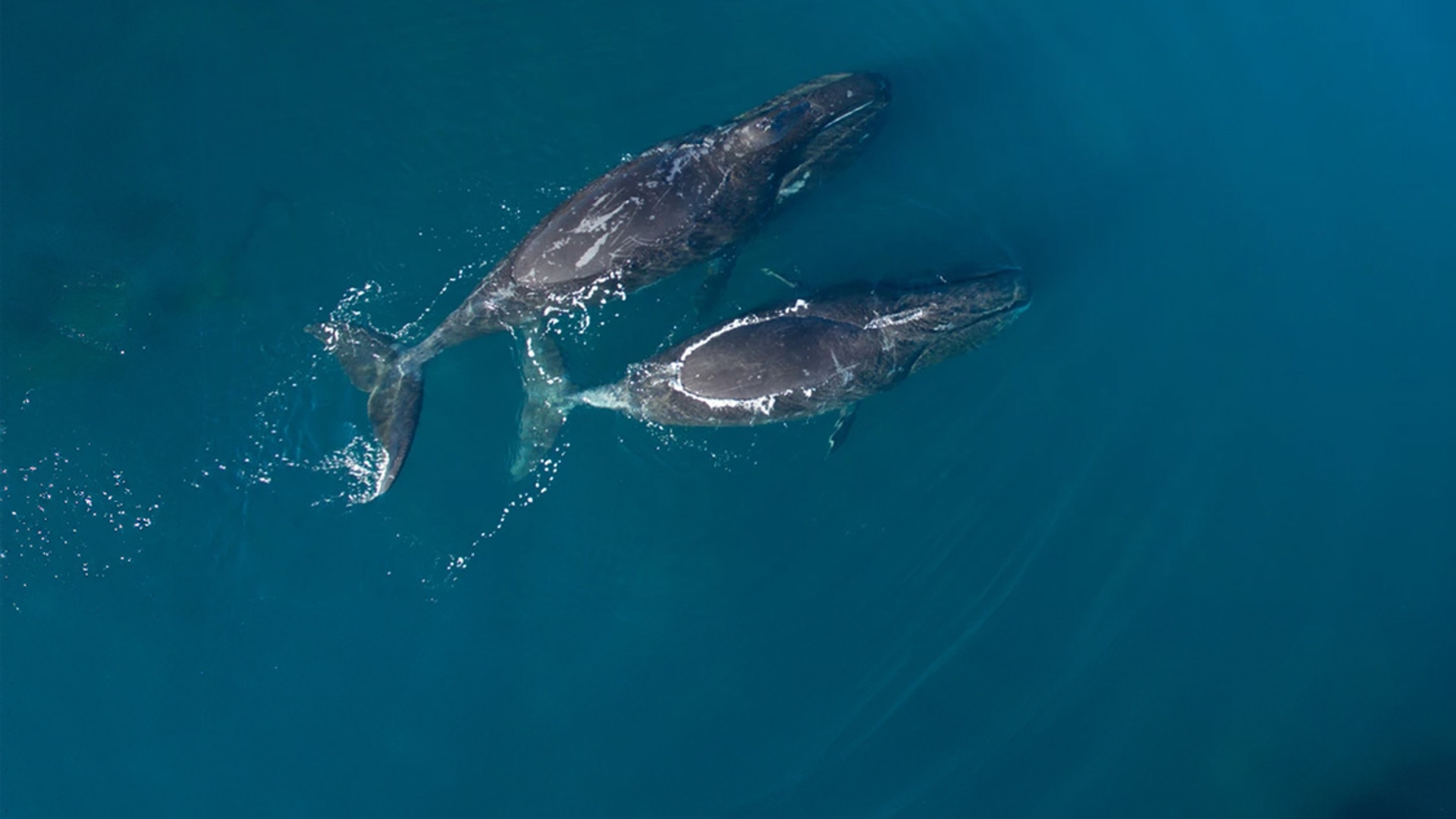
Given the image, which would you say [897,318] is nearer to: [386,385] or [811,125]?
[811,125]

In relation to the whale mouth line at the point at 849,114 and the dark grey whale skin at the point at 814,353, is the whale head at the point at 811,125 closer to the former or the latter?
the whale mouth line at the point at 849,114

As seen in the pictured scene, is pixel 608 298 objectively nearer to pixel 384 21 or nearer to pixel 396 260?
pixel 396 260

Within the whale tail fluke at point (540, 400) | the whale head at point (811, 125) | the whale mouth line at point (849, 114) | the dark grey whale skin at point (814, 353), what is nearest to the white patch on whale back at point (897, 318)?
the dark grey whale skin at point (814, 353)

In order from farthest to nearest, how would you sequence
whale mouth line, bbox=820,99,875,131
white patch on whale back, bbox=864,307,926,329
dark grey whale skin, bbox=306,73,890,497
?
whale mouth line, bbox=820,99,875,131, white patch on whale back, bbox=864,307,926,329, dark grey whale skin, bbox=306,73,890,497

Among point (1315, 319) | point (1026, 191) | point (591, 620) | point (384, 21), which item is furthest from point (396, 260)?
point (1315, 319)

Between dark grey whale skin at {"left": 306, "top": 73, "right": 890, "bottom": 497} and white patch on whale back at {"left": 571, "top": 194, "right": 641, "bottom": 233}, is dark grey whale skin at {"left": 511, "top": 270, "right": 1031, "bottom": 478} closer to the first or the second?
dark grey whale skin at {"left": 306, "top": 73, "right": 890, "bottom": 497}

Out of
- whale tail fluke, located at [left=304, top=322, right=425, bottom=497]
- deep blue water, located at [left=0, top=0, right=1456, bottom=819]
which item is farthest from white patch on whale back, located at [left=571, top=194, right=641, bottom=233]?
whale tail fluke, located at [left=304, top=322, right=425, bottom=497]

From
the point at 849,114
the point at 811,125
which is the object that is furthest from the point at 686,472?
the point at 849,114
